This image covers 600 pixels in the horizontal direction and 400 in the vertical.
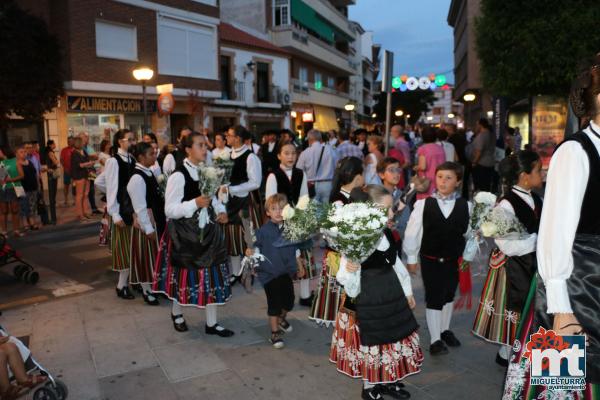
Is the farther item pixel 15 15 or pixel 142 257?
pixel 15 15

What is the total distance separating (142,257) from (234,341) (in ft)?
6.04

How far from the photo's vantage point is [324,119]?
136 ft

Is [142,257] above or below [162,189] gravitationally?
below

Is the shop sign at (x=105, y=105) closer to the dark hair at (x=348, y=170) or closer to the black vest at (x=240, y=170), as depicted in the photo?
the black vest at (x=240, y=170)

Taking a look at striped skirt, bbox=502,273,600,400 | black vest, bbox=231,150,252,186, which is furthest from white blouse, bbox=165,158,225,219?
striped skirt, bbox=502,273,600,400

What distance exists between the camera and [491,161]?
11828 mm

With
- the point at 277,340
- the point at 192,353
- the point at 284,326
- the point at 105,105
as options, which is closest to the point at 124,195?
the point at 192,353

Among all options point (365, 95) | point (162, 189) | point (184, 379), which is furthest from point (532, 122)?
point (365, 95)

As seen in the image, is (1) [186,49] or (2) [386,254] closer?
(2) [386,254]

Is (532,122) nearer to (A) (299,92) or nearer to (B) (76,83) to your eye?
(B) (76,83)

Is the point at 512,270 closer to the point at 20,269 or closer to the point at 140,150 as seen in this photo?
the point at 140,150

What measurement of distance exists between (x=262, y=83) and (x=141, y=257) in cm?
2566

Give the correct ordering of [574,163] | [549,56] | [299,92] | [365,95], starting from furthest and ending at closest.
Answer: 1. [365,95]
2. [299,92]
3. [549,56]
4. [574,163]

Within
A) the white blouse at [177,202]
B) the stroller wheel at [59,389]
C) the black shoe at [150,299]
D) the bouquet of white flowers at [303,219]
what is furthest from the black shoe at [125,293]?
the bouquet of white flowers at [303,219]
